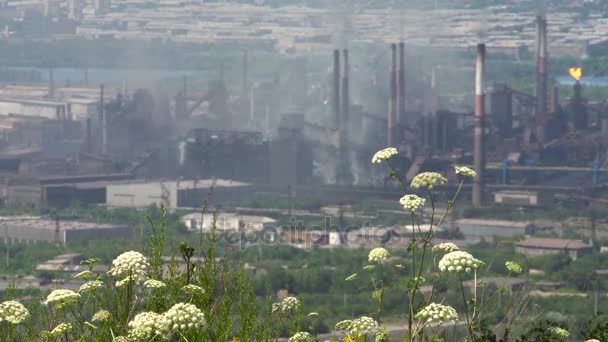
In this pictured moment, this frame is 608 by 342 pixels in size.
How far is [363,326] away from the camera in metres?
3.08

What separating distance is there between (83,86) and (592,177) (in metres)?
24.8

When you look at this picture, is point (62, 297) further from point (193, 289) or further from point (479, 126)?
point (479, 126)

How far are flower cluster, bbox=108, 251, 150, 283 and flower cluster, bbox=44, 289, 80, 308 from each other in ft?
0.32

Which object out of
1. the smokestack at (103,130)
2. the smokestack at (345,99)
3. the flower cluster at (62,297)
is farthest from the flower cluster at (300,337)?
the smokestack at (103,130)

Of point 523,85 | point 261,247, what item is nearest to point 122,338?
point 261,247

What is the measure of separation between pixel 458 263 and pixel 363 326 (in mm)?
273

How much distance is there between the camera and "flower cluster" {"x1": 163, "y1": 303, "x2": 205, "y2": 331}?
8.98ft

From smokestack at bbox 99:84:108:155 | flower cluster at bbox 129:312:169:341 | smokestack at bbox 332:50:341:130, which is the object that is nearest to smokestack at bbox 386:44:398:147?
smokestack at bbox 332:50:341:130

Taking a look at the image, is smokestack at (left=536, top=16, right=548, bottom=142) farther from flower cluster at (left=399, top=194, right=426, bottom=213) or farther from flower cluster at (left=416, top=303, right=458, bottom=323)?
flower cluster at (left=416, top=303, right=458, bottom=323)

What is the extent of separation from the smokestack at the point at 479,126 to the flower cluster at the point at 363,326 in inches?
1110

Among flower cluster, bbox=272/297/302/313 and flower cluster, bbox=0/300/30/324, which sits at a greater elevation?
flower cluster, bbox=0/300/30/324

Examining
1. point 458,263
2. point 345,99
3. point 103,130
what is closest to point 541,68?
point 345,99

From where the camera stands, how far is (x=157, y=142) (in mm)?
42188

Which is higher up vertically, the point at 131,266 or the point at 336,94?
the point at 131,266
